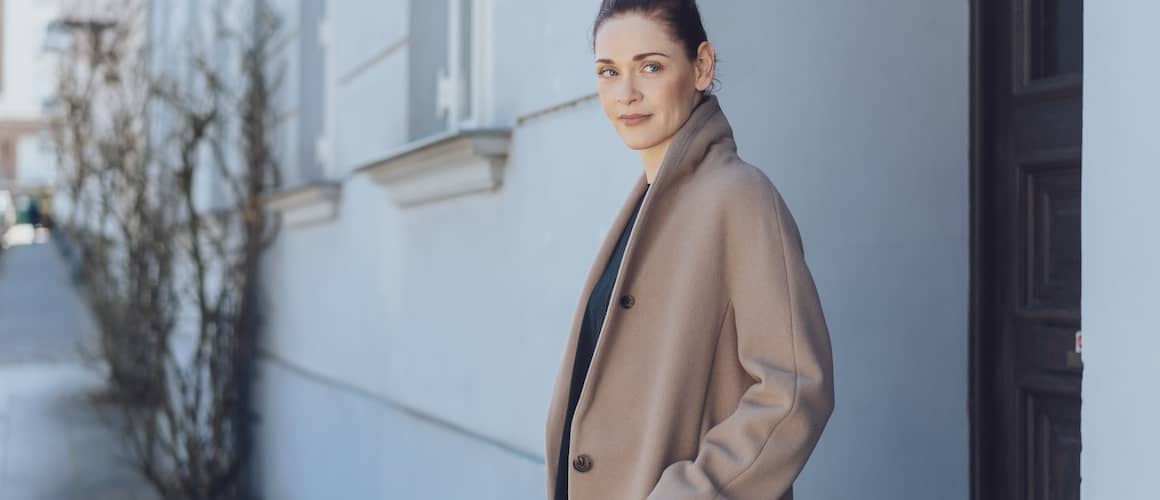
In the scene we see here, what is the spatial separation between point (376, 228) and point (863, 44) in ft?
9.72

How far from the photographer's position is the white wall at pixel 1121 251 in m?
1.66

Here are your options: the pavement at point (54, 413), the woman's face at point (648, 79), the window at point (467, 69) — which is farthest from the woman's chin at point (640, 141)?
the pavement at point (54, 413)

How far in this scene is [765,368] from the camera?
1761 mm

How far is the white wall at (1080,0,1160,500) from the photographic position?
166cm

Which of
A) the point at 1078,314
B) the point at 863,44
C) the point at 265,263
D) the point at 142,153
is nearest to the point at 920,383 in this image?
the point at 1078,314

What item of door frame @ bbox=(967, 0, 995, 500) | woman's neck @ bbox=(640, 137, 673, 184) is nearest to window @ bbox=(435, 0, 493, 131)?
door frame @ bbox=(967, 0, 995, 500)

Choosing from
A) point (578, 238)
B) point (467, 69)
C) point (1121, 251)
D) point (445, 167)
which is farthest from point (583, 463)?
point (467, 69)

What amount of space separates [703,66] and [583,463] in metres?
0.59

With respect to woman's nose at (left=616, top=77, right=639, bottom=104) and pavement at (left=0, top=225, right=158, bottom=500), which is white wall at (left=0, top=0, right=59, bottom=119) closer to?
pavement at (left=0, top=225, right=158, bottom=500)

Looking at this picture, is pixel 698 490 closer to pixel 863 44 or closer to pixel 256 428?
pixel 863 44

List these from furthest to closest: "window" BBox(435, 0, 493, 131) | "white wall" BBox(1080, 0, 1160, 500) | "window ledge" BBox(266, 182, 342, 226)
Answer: "window ledge" BBox(266, 182, 342, 226), "window" BBox(435, 0, 493, 131), "white wall" BBox(1080, 0, 1160, 500)

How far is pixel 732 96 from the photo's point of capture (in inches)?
113

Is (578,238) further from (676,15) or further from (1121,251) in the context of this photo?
(1121,251)

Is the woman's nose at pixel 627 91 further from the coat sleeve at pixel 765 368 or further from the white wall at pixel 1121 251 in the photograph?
the white wall at pixel 1121 251
